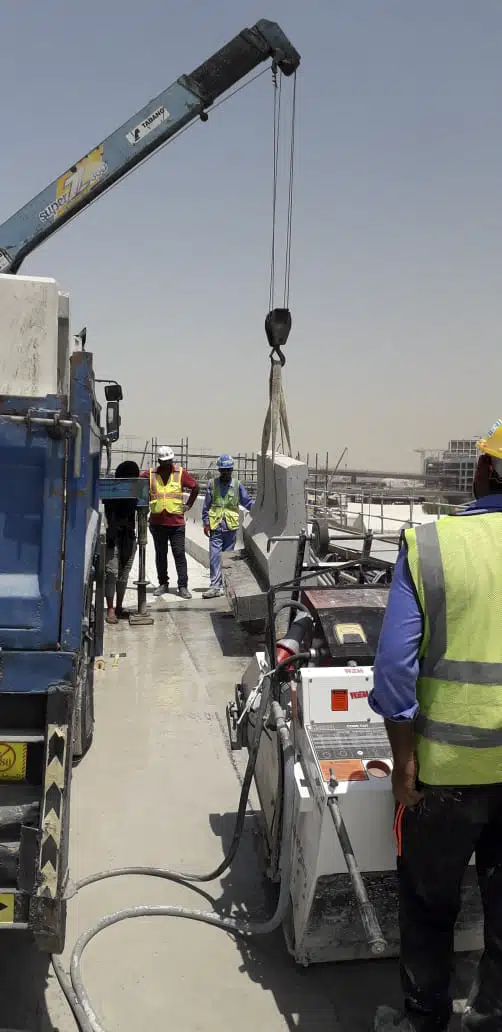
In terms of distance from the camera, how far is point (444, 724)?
2113mm

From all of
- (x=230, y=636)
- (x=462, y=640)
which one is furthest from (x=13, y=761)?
(x=230, y=636)

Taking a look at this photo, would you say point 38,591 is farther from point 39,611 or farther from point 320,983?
point 320,983

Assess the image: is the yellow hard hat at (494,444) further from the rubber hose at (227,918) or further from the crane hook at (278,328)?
the crane hook at (278,328)

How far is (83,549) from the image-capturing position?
2.60 m

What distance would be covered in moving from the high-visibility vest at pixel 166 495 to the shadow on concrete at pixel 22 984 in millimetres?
6810

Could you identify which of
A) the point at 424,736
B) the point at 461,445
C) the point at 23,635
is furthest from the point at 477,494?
the point at 461,445

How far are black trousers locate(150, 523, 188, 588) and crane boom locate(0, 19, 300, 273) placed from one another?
3.57m

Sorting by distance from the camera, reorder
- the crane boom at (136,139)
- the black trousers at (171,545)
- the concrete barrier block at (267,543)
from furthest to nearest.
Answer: the black trousers at (171,545) < the crane boom at (136,139) < the concrete barrier block at (267,543)

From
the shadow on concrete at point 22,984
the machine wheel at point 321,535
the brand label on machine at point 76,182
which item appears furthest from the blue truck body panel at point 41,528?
the brand label on machine at point 76,182

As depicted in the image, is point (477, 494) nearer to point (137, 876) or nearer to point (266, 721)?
point (266, 721)

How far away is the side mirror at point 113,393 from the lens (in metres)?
6.71

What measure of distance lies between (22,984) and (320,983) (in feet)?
3.60

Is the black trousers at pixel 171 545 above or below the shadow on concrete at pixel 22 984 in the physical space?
above

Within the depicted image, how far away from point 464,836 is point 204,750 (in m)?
3.14
